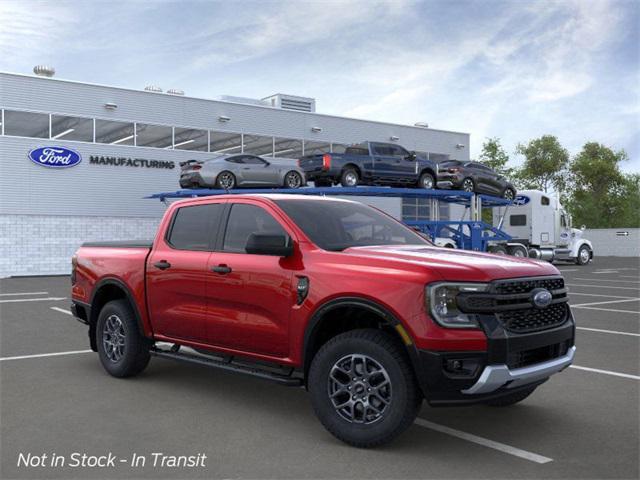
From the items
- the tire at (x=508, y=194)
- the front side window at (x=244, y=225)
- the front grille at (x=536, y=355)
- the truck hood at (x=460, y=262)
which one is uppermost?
the tire at (x=508, y=194)

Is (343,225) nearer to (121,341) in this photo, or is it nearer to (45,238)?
(121,341)

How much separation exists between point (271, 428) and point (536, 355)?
202 cm

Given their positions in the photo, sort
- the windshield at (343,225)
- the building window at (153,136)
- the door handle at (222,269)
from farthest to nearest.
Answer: the building window at (153,136) → the door handle at (222,269) → the windshield at (343,225)

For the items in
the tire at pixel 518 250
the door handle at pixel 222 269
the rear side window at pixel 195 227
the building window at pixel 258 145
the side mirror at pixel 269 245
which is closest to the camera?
the side mirror at pixel 269 245

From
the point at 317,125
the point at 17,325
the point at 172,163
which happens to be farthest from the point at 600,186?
the point at 17,325

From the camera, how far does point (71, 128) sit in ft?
93.4

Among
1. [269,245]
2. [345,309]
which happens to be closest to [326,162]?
[269,245]

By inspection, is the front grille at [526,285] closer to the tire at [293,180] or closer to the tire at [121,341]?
the tire at [121,341]

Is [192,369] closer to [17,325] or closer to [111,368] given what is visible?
[111,368]

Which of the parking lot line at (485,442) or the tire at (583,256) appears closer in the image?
the parking lot line at (485,442)

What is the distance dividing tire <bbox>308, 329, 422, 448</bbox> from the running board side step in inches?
10.7

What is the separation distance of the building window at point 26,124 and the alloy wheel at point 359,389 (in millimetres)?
26024

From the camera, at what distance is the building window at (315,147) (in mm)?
35531

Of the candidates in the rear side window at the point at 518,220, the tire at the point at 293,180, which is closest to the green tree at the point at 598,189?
the rear side window at the point at 518,220
